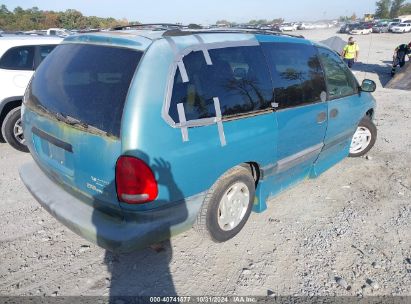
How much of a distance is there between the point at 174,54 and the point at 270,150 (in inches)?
51.0

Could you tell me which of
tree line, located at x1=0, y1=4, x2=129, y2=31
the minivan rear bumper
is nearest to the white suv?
the minivan rear bumper

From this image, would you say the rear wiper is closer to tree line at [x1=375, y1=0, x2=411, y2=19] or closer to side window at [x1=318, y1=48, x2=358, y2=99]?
side window at [x1=318, y1=48, x2=358, y2=99]

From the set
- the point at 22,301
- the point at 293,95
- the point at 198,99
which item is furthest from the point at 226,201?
the point at 22,301

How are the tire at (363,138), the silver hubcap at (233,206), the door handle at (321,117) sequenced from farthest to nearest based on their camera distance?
the tire at (363,138)
the door handle at (321,117)
the silver hubcap at (233,206)

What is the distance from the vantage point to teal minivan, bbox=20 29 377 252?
7.40 feet

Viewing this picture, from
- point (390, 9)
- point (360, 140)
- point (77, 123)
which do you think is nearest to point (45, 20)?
point (360, 140)

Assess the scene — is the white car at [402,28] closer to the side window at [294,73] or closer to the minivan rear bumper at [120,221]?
the side window at [294,73]

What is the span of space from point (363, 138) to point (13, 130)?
219 inches

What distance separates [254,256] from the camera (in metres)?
3.01

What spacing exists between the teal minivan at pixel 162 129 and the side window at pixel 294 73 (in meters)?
0.02

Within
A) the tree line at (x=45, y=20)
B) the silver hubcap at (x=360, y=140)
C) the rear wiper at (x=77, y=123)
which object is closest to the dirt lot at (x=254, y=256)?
the silver hubcap at (x=360, y=140)

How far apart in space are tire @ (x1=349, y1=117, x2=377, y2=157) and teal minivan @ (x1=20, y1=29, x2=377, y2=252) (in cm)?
199

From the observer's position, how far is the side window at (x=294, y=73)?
3.14m

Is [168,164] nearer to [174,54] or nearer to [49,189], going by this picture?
[174,54]
